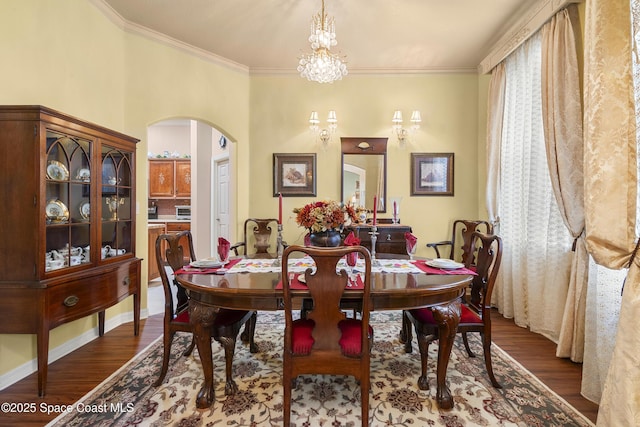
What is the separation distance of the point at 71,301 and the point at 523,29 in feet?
14.8

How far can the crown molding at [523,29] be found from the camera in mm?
2506

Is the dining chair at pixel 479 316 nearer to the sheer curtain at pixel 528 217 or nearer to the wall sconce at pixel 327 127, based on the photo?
the sheer curtain at pixel 528 217

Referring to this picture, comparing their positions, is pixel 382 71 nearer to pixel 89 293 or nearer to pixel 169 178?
pixel 89 293

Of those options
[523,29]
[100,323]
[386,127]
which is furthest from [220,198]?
[523,29]

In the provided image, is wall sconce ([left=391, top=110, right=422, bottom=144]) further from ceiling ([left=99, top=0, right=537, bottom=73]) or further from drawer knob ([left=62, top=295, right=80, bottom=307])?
drawer knob ([left=62, top=295, right=80, bottom=307])

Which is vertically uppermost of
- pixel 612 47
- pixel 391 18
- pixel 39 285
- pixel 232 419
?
pixel 391 18

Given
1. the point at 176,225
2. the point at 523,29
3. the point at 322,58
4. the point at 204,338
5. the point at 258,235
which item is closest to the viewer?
the point at 204,338

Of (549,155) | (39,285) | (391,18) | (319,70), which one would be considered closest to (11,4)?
(39,285)

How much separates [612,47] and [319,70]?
178 cm

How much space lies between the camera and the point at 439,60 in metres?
3.83

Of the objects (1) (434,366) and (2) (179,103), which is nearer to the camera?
(1) (434,366)

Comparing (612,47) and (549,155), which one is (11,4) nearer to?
(612,47)

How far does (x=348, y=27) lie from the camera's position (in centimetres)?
312

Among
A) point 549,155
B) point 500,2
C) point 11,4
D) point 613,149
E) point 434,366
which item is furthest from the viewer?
point 500,2
